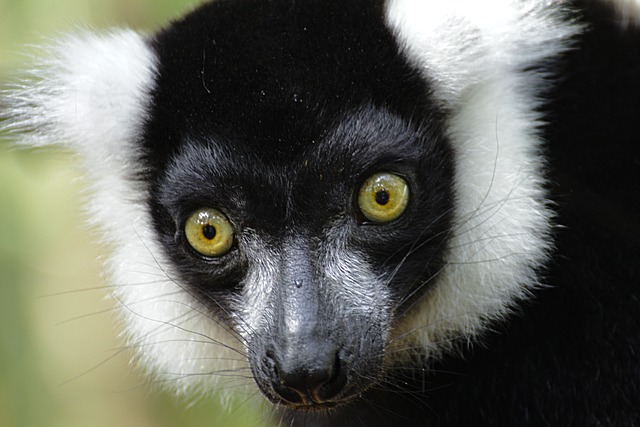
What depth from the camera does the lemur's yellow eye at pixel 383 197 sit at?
3.50 m

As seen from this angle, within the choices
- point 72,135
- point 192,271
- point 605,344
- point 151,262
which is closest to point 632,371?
point 605,344

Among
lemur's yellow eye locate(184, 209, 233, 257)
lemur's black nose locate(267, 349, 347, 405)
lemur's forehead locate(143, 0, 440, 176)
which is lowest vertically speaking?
lemur's black nose locate(267, 349, 347, 405)

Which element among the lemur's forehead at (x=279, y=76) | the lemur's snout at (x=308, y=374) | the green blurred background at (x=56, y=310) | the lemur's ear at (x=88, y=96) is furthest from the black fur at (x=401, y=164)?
the green blurred background at (x=56, y=310)

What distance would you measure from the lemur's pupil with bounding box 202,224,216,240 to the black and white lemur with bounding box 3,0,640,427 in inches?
0.4

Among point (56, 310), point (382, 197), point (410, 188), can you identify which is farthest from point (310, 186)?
point (56, 310)

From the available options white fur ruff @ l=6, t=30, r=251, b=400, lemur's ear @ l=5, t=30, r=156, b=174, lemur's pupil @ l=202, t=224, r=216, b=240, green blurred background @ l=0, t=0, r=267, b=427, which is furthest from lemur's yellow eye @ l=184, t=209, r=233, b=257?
green blurred background @ l=0, t=0, r=267, b=427

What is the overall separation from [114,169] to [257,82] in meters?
0.92

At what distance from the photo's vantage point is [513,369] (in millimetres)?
3680

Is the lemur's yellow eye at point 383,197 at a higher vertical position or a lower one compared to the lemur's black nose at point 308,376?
higher

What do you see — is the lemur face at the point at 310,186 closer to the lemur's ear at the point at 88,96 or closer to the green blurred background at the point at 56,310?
the lemur's ear at the point at 88,96

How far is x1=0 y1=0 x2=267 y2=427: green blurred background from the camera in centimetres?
549

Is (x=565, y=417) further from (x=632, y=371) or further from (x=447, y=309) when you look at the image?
(x=447, y=309)

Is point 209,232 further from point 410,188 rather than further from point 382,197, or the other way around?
point 410,188

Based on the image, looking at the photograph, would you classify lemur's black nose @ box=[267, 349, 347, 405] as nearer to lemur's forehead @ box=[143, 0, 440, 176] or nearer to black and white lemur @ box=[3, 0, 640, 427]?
black and white lemur @ box=[3, 0, 640, 427]
